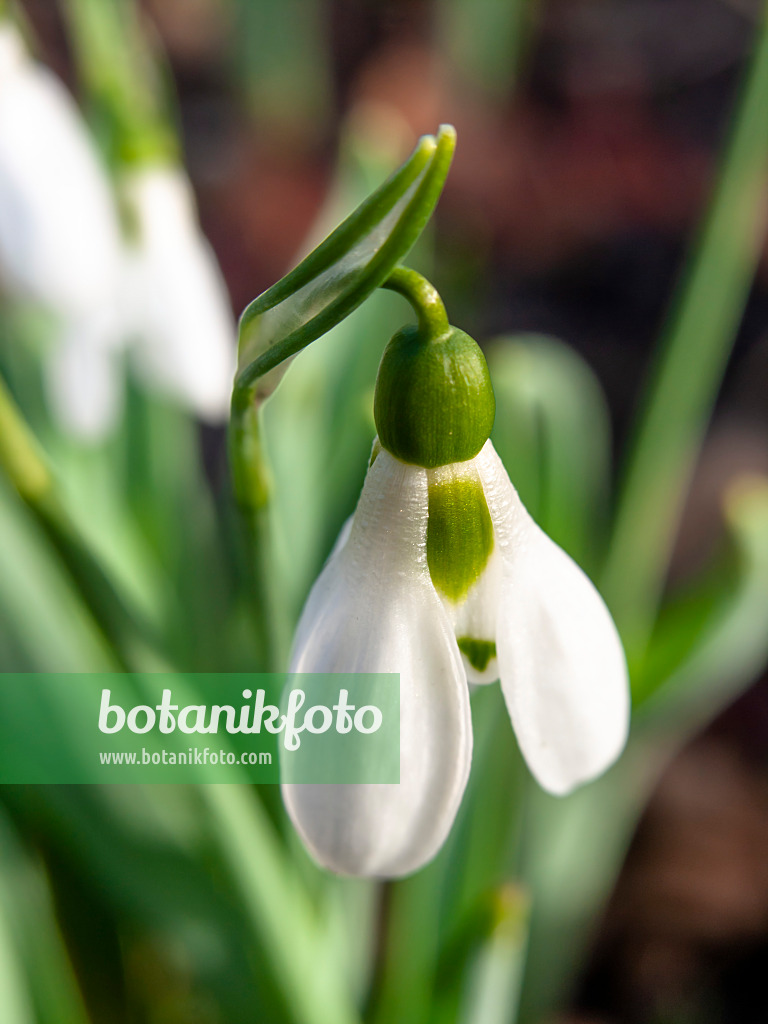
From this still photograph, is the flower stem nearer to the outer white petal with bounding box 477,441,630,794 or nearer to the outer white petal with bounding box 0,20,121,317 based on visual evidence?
the outer white petal with bounding box 477,441,630,794

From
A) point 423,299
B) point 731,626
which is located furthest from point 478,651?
point 731,626

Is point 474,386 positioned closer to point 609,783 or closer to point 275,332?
point 275,332

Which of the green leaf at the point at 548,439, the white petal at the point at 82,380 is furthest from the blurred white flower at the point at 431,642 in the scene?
the white petal at the point at 82,380

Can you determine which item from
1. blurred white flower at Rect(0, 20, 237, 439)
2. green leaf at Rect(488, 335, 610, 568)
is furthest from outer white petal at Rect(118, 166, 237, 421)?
green leaf at Rect(488, 335, 610, 568)

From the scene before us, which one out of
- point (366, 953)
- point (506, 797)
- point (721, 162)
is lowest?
point (366, 953)

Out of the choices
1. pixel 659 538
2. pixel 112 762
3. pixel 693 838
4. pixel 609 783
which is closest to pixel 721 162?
pixel 659 538

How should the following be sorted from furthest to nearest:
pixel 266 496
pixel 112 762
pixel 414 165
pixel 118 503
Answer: pixel 118 503 < pixel 112 762 < pixel 266 496 < pixel 414 165

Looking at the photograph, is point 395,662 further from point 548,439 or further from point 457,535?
point 548,439
